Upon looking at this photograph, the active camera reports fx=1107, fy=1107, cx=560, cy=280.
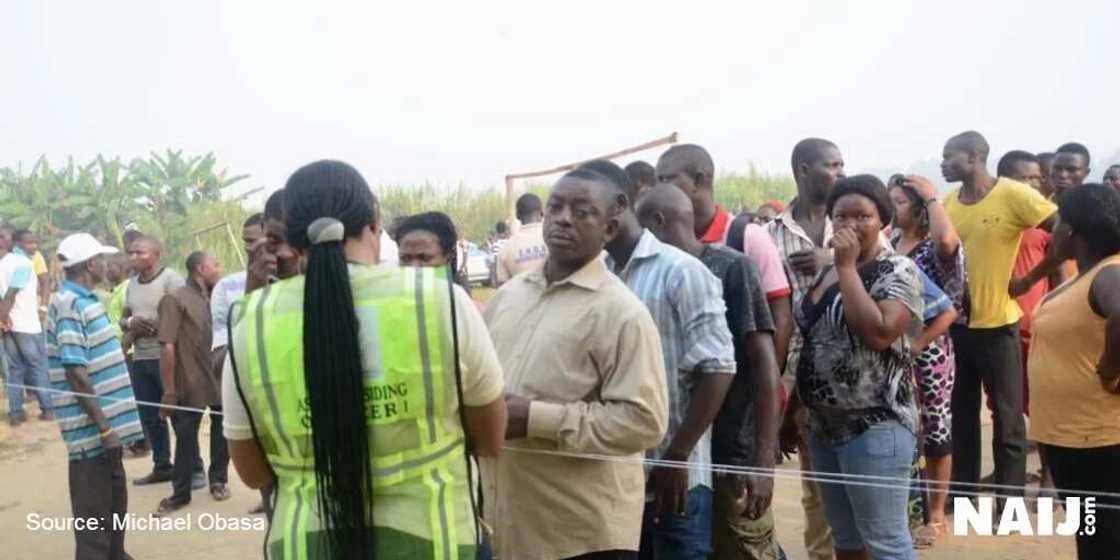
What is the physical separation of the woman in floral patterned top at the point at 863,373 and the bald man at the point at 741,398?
259 mm

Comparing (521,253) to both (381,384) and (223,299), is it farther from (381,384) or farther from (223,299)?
(381,384)

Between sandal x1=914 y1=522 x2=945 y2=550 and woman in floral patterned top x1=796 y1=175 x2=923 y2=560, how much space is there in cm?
157

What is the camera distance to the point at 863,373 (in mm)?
3701

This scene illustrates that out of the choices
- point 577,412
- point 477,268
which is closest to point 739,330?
point 577,412

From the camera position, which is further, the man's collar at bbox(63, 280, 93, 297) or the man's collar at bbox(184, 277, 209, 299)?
the man's collar at bbox(184, 277, 209, 299)

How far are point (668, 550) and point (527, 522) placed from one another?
0.68m

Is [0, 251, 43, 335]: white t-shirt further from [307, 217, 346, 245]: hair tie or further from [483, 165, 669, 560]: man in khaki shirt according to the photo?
[307, 217, 346, 245]: hair tie

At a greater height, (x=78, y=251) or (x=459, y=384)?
(x=78, y=251)

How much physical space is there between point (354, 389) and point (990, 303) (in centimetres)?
434

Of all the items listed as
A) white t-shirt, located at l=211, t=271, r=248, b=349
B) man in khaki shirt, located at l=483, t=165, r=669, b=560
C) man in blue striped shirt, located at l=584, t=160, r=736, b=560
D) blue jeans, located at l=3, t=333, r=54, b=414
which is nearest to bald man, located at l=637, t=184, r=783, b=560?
man in blue striped shirt, located at l=584, t=160, r=736, b=560

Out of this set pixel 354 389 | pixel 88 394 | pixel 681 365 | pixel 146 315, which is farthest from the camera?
pixel 146 315

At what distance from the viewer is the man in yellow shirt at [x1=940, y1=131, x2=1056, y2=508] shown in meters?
5.64

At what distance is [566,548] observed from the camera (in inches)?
110

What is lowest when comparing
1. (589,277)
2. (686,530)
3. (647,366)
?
(686,530)
